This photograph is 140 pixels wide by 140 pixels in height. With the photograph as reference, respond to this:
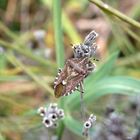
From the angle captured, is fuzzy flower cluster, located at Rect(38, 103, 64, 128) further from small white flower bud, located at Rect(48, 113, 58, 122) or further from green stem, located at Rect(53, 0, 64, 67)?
green stem, located at Rect(53, 0, 64, 67)

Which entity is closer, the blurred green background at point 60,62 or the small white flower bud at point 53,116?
the small white flower bud at point 53,116

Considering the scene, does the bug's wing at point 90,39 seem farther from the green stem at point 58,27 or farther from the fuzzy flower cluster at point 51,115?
the green stem at point 58,27

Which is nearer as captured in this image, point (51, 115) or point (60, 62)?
point (51, 115)

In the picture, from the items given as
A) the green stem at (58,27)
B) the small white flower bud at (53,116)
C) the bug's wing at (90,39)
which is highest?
the green stem at (58,27)

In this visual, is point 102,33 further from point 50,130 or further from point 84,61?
point 84,61

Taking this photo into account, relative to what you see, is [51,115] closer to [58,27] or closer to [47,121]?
[47,121]

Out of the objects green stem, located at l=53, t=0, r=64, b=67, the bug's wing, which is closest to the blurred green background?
green stem, located at l=53, t=0, r=64, b=67

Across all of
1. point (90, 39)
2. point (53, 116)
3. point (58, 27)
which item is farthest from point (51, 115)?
point (58, 27)

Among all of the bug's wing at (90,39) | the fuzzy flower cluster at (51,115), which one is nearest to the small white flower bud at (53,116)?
the fuzzy flower cluster at (51,115)
